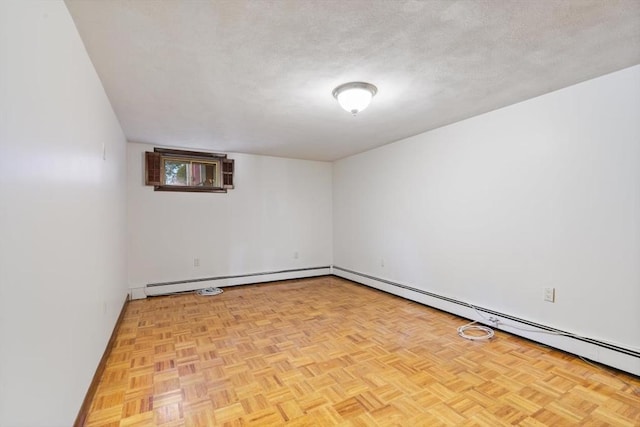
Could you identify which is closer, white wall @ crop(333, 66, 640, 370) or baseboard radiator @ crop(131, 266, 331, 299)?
white wall @ crop(333, 66, 640, 370)

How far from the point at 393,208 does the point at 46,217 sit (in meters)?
3.67

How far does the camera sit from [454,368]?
219cm

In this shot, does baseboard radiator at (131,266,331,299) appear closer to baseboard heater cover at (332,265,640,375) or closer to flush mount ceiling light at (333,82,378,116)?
baseboard heater cover at (332,265,640,375)

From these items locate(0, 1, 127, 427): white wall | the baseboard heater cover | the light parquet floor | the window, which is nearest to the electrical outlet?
the baseboard heater cover

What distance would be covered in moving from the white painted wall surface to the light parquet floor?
1.19m

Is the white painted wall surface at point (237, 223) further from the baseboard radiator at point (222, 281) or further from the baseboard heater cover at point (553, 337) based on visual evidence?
the baseboard heater cover at point (553, 337)

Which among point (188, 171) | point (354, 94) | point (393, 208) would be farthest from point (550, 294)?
point (188, 171)

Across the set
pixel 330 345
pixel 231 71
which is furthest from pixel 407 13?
pixel 330 345

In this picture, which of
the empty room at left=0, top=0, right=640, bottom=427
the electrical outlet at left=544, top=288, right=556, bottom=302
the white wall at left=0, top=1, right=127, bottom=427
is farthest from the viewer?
the electrical outlet at left=544, top=288, right=556, bottom=302

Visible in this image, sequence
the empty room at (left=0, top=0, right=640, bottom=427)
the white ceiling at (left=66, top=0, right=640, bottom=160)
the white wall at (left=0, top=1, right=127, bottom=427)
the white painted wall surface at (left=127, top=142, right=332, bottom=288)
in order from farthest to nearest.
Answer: the white painted wall surface at (left=127, top=142, right=332, bottom=288) < the white ceiling at (left=66, top=0, right=640, bottom=160) < the empty room at (left=0, top=0, right=640, bottom=427) < the white wall at (left=0, top=1, right=127, bottom=427)

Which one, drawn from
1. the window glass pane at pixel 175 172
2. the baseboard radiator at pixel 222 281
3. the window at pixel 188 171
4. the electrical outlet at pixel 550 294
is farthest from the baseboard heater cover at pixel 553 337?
the window glass pane at pixel 175 172

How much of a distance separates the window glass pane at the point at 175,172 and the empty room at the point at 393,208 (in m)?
0.13

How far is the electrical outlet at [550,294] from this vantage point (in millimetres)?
2509

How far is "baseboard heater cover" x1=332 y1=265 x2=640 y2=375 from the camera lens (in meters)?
2.11
